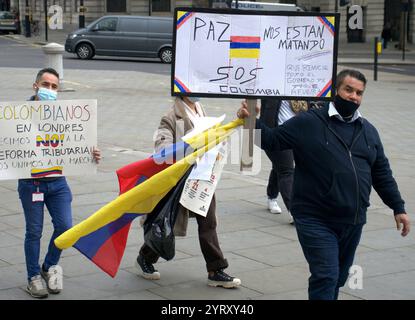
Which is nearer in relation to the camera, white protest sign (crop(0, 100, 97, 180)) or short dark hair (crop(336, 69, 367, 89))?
short dark hair (crop(336, 69, 367, 89))

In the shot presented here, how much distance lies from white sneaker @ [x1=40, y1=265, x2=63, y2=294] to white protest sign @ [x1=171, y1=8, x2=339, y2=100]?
5.55 ft

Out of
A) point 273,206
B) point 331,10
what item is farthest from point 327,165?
point 331,10

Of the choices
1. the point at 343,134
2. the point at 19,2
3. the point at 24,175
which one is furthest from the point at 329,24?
the point at 19,2

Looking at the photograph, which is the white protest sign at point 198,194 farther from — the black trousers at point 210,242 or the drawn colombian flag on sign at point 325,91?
the drawn colombian flag on sign at point 325,91

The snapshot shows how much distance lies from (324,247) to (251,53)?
1.40 m

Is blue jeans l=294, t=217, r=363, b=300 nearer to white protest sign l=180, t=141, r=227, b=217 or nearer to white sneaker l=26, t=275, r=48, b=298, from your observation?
white protest sign l=180, t=141, r=227, b=217

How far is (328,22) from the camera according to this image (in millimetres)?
5789

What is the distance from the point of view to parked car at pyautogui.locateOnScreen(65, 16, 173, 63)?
110 ft

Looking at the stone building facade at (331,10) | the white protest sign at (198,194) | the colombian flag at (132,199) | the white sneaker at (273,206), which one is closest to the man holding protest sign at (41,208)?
the colombian flag at (132,199)

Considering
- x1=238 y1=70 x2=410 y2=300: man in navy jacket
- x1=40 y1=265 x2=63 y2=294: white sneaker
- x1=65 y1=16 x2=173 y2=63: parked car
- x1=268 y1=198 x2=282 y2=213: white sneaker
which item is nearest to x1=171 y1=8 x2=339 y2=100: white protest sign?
x1=238 y1=70 x2=410 y2=300: man in navy jacket

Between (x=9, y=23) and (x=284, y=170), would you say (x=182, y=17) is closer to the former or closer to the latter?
(x=284, y=170)

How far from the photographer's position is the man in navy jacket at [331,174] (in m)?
5.20

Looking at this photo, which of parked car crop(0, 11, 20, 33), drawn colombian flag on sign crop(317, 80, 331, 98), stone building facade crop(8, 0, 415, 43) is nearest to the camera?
drawn colombian flag on sign crop(317, 80, 331, 98)

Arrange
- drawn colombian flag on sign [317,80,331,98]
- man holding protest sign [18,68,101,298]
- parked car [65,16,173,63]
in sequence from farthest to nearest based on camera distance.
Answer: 1. parked car [65,16,173,63]
2. man holding protest sign [18,68,101,298]
3. drawn colombian flag on sign [317,80,331,98]
